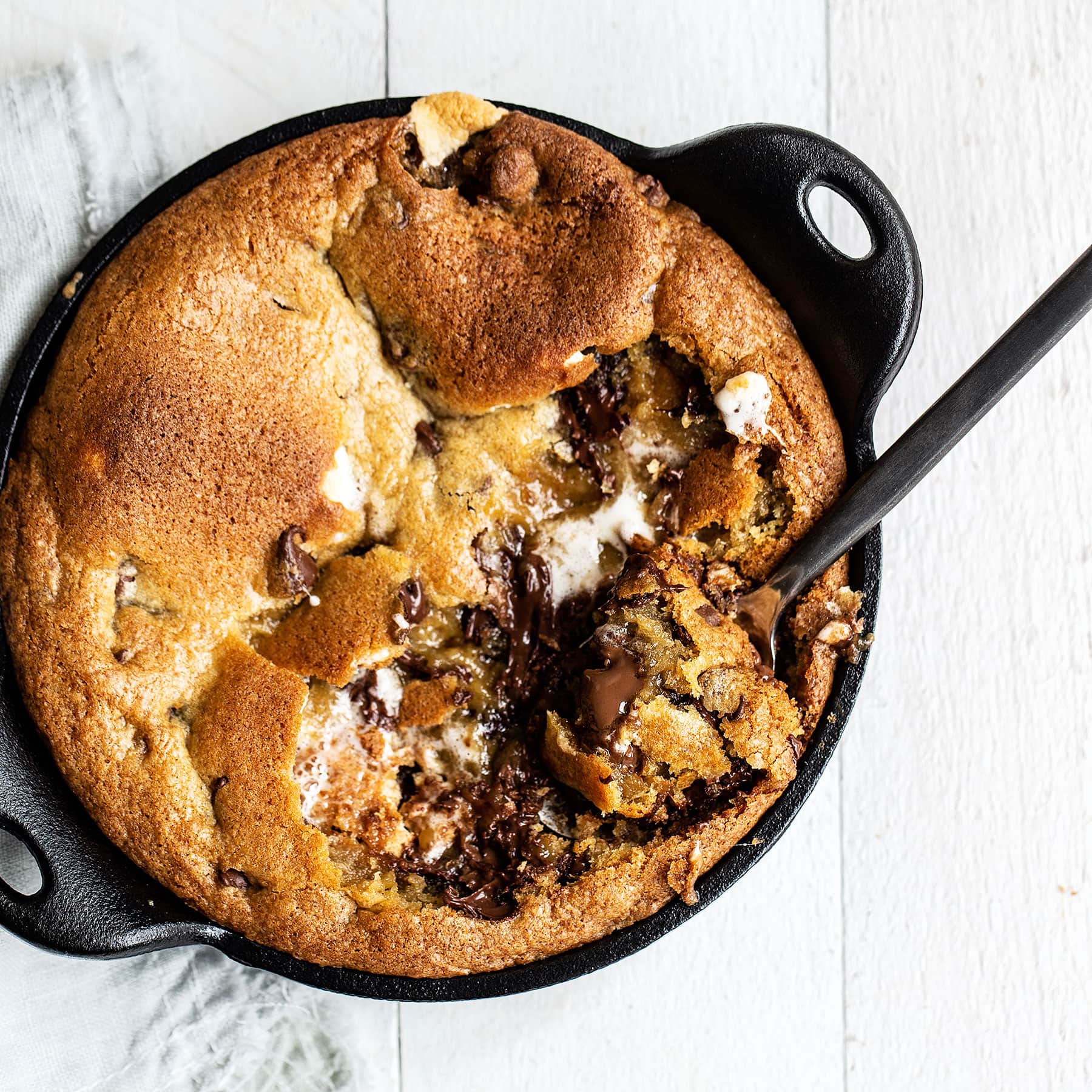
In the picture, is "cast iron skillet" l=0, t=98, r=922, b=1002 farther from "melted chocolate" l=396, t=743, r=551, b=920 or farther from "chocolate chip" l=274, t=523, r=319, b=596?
"chocolate chip" l=274, t=523, r=319, b=596

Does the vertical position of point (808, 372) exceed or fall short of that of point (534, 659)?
it exceeds it

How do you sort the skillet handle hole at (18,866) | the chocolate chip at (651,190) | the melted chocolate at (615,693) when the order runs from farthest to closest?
1. the skillet handle hole at (18,866)
2. the chocolate chip at (651,190)
3. the melted chocolate at (615,693)

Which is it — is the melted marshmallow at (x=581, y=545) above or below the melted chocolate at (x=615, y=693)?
above

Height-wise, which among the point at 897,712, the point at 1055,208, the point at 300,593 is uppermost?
the point at 1055,208

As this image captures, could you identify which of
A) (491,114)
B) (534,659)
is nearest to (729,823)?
(534,659)

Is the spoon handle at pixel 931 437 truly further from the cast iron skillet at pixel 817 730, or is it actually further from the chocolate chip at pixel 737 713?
the chocolate chip at pixel 737 713

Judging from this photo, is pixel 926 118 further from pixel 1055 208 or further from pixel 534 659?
pixel 534 659

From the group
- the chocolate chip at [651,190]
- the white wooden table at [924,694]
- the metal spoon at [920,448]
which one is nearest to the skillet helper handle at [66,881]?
the white wooden table at [924,694]
